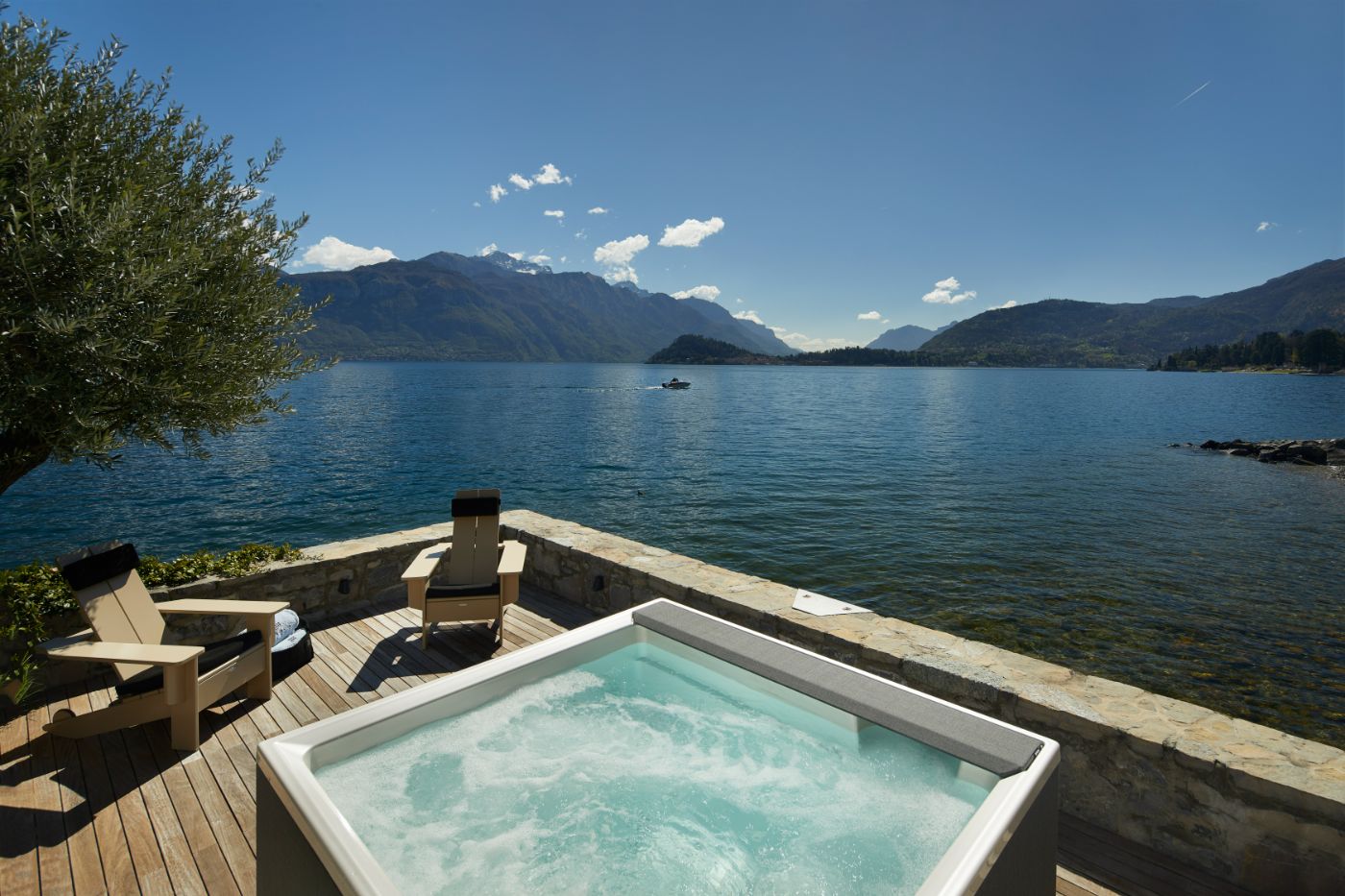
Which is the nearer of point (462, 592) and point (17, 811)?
point (17, 811)

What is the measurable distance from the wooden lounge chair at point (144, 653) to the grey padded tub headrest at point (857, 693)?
259cm

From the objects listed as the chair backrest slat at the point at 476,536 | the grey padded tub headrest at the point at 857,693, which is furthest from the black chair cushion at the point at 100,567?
the grey padded tub headrest at the point at 857,693

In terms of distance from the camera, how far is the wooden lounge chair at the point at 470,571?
489cm

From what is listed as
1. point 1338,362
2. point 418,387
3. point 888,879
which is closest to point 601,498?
point 888,879

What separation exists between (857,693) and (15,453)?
5124 mm

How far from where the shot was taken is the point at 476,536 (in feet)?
18.5

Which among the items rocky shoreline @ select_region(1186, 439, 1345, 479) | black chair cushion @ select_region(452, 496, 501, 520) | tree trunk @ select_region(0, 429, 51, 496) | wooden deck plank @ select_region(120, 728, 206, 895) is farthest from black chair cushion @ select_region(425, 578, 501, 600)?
rocky shoreline @ select_region(1186, 439, 1345, 479)

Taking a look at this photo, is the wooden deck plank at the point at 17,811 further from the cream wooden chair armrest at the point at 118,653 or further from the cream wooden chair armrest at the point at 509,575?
the cream wooden chair armrest at the point at 509,575

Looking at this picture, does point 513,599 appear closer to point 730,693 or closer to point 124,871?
point 730,693

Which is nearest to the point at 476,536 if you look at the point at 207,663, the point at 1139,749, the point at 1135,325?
the point at 207,663

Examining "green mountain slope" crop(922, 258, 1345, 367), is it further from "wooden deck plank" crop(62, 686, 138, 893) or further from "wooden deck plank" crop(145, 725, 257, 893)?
"wooden deck plank" crop(62, 686, 138, 893)

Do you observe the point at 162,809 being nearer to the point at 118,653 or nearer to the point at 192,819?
the point at 192,819

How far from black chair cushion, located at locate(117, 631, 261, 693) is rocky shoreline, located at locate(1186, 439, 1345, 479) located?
33.7 m

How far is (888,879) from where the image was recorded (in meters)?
2.46
